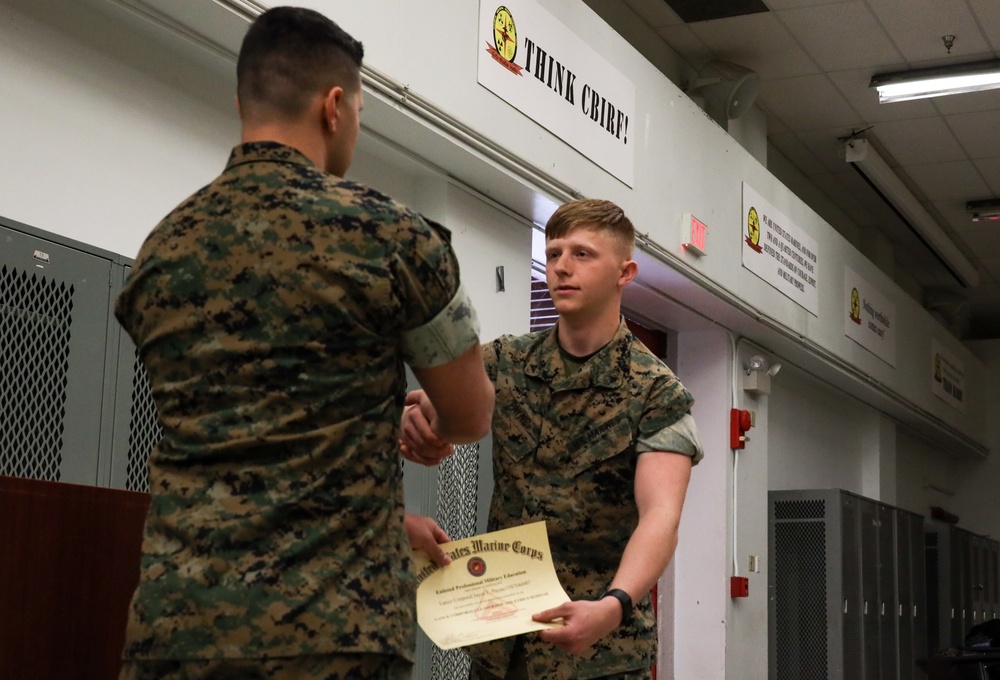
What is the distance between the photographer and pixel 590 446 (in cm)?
228

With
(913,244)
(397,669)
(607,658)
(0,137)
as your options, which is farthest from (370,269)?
(913,244)

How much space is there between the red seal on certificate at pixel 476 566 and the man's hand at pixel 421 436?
0.17 m

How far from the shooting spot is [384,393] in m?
1.48

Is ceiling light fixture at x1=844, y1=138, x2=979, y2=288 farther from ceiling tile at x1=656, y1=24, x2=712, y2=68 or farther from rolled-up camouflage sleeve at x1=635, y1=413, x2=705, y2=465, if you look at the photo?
rolled-up camouflage sleeve at x1=635, y1=413, x2=705, y2=465

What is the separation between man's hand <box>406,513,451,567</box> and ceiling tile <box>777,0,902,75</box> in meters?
5.85

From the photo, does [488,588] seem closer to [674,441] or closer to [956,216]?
[674,441]

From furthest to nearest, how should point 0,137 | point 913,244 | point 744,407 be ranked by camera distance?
point 913,244
point 744,407
point 0,137

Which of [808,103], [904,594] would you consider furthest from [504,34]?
[904,594]

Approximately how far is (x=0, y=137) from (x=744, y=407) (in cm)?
573

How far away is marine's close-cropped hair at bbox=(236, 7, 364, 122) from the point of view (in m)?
1.54

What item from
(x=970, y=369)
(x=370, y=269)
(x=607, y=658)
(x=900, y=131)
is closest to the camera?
(x=370, y=269)

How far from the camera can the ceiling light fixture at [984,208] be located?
10406 mm

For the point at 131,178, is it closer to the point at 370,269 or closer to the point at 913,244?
the point at 370,269

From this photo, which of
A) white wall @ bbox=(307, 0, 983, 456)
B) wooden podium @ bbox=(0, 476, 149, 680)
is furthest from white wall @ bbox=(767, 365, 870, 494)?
wooden podium @ bbox=(0, 476, 149, 680)
